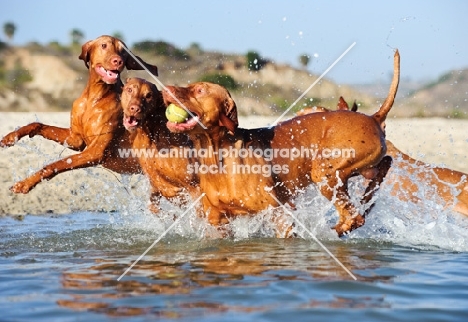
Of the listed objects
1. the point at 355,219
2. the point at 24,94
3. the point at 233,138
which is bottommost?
the point at 355,219

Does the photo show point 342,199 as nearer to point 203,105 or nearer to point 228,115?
point 228,115

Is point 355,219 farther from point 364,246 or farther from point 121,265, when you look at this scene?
point 121,265

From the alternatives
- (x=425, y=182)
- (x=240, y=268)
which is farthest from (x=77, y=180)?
(x=240, y=268)

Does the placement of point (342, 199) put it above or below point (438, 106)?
below

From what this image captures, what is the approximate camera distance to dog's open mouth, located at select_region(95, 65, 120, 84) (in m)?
7.71

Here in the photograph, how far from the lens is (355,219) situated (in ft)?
22.5

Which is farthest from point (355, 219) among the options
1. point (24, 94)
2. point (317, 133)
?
point (24, 94)

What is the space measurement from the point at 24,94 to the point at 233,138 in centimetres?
2413

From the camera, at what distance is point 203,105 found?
252 inches

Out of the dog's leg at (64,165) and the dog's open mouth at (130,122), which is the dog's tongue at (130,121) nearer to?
the dog's open mouth at (130,122)

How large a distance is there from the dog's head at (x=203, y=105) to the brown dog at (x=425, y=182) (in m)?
1.83

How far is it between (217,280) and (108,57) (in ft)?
9.58

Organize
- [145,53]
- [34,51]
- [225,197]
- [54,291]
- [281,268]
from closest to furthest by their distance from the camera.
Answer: [54,291]
[281,268]
[225,197]
[145,53]
[34,51]

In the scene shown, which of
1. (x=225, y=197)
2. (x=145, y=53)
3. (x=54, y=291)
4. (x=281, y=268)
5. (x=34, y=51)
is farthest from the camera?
(x=34, y=51)
